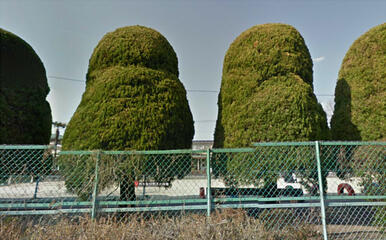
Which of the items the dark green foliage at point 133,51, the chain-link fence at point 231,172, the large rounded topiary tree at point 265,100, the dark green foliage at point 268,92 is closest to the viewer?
the chain-link fence at point 231,172

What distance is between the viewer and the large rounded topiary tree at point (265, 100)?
4.23 metres

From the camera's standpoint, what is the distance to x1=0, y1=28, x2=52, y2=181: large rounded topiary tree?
454 cm

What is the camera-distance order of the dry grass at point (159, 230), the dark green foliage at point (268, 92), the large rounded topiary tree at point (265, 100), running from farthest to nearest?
the dark green foliage at point (268, 92) → the large rounded topiary tree at point (265, 100) → the dry grass at point (159, 230)

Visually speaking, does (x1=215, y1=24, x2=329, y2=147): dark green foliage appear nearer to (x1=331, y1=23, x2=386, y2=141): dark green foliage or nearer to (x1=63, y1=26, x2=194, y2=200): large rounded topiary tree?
(x1=331, y1=23, x2=386, y2=141): dark green foliage

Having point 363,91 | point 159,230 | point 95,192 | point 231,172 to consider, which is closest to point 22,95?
point 95,192

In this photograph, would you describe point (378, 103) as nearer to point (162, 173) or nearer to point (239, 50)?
point (239, 50)

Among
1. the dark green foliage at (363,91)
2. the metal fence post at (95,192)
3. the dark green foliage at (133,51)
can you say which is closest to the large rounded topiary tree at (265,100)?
the dark green foliage at (363,91)

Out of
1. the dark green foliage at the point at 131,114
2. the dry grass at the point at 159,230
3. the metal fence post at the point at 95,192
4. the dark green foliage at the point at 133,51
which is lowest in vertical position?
the dry grass at the point at 159,230

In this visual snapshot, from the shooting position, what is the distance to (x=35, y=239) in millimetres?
2902

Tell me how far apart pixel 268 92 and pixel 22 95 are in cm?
538

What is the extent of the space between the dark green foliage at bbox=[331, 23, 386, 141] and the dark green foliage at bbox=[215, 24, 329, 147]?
733 mm

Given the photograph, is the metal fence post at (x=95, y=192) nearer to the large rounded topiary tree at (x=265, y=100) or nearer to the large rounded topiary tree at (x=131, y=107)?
the large rounded topiary tree at (x=131, y=107)

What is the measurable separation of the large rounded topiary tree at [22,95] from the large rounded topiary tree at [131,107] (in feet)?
3.72

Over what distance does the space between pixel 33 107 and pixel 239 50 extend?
497cm
